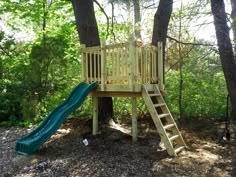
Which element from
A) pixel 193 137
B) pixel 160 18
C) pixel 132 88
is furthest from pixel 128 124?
pixel 160 18

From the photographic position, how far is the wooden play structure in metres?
4.91

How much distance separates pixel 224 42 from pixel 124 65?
6.76 feet

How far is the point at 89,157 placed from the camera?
15.2ft

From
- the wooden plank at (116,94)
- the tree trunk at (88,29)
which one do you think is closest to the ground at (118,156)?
the tree trunk at (88,29)

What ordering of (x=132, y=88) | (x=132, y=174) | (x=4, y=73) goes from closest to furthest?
(x=132, y=174), (x=132, y=88), (x=4, y=73)

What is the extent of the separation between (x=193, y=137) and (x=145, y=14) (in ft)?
24.0

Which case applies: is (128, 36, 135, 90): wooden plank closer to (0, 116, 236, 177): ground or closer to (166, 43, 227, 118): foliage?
(0, 116, 236, 177): ground

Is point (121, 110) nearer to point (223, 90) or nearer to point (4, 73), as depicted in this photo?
point (223, 90)

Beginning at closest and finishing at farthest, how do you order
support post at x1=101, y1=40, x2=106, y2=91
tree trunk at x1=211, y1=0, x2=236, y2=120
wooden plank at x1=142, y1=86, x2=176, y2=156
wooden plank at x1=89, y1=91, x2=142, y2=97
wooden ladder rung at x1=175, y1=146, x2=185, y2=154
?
wooden plank at x1=142, y1=86, x2=176, y2=156, wooden ladder rung at x1=175, y1=146, x2=185, y2=154, wooden plank at x1=89, y1=91, x2=142, y2=97, support post at x1=101, y1=40, x2=106, y2=91, tree trunk at x1=211, y1=0, x2=236, y2=120

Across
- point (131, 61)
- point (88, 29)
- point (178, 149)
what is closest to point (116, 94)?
point (131, 61)

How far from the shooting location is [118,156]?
4574 millimetres

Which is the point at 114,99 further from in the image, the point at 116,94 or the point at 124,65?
the point at 124,65

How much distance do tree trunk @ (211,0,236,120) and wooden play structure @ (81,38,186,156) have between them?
1.20 metres

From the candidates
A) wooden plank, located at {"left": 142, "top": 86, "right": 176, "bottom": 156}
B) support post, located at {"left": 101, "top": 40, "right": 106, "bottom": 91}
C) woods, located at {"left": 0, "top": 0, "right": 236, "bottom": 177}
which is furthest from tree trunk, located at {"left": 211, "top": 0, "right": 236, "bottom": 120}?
support post, located at {"left": 101, "top": 40, "right": 106, "bottom": 91}
